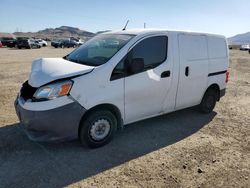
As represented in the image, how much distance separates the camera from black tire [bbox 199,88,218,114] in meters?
6.21

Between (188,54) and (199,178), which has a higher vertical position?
(188,54)

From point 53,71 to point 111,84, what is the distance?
0.92 metres

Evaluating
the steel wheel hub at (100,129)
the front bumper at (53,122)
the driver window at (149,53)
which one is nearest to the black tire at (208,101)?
the driver window at (149,53)

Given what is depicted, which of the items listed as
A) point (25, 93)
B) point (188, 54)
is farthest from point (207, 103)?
point (25, 93)

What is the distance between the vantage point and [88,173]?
11.8 feet

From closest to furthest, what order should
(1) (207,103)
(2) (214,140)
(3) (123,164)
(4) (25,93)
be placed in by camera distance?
1. (3) (123,164)
2. (4) (25,93)
3. (2) (214,140)
4. (1) (207,103)

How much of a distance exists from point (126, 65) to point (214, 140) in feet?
7.36

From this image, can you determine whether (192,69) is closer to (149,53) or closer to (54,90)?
(149,53)

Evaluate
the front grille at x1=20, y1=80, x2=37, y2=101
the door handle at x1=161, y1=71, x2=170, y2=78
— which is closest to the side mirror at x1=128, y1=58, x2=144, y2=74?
the door handle at x1=161, y1=71, x2=170, y2=78

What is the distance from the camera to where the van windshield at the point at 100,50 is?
4.36 meters

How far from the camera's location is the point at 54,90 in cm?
377

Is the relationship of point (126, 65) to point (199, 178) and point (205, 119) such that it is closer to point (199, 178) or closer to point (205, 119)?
point (199, 178)

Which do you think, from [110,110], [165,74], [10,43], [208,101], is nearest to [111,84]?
[110,110]

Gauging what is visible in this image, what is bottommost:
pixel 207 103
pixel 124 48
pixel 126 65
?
pixel 207 103
